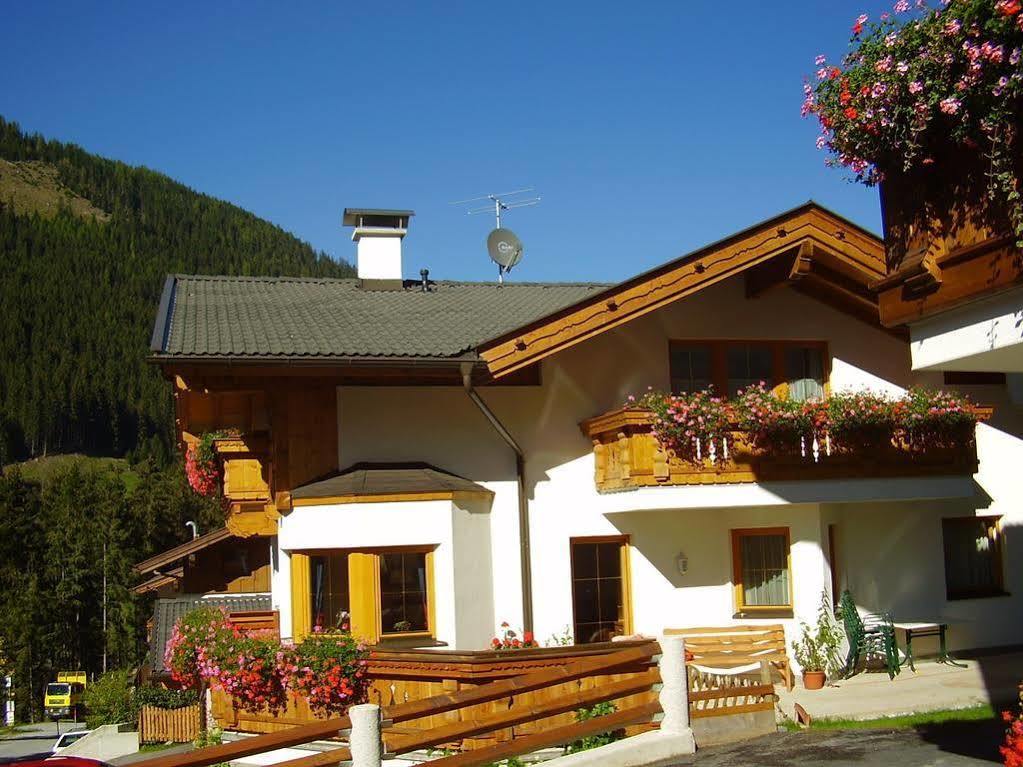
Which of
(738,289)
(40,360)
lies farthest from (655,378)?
(40,360)

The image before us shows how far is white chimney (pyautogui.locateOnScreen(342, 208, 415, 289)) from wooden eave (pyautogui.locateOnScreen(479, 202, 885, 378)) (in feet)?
17.7

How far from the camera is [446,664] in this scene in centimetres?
1256

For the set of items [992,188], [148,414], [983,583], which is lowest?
[983,583]

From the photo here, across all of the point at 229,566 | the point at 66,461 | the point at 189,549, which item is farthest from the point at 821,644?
the point at 66,461

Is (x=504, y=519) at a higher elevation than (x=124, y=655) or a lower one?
higher

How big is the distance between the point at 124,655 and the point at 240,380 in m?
56.5

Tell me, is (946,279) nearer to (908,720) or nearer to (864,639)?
(908,720)

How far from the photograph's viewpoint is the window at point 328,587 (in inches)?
558

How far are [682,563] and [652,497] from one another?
1.61m

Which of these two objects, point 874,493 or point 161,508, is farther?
point 161,508

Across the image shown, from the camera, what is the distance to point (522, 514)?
15398 millimetres

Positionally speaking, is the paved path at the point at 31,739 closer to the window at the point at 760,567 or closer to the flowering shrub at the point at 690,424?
the window at the point at 760,567

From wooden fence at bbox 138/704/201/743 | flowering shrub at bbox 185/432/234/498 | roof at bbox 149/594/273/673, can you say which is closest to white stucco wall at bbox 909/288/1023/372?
flowering shrub at bbox 185/432/234/498

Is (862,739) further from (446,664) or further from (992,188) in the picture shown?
(992,188)
